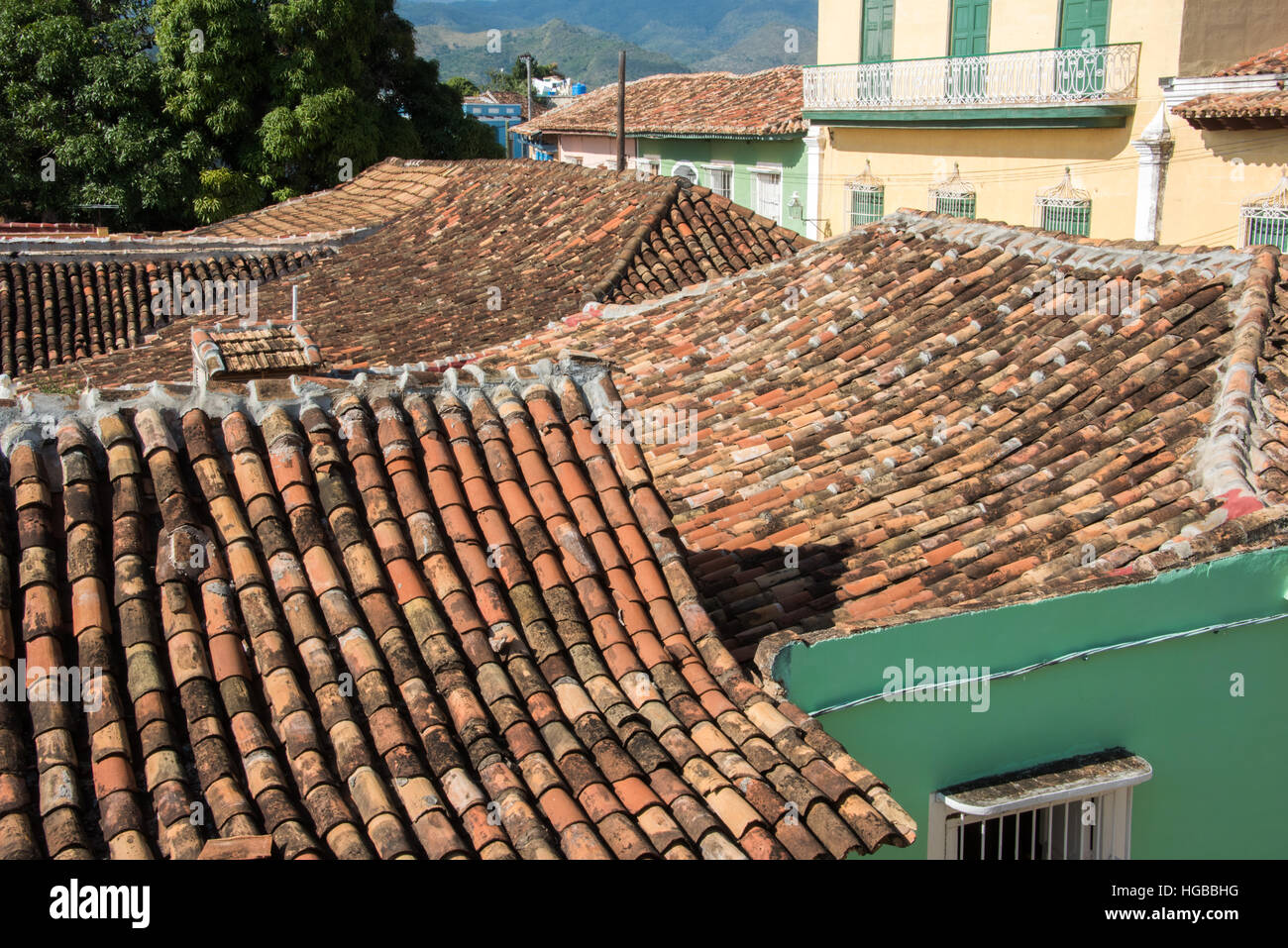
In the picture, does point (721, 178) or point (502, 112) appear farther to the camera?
point (502, 112)

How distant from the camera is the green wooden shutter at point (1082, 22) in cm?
1872

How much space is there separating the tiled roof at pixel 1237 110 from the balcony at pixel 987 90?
59.0 inches

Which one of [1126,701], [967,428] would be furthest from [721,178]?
[1126,701]

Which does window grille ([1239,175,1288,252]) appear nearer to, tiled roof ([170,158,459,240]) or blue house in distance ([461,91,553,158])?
tiled roof ([170,158,459,240])

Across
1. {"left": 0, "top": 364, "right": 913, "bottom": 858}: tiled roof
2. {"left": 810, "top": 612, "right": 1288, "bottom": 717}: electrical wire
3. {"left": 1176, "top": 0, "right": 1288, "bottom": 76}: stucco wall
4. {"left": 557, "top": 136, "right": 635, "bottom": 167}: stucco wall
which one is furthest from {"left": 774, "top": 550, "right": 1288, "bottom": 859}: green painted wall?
{"left": 557, "top": 136, "right": 635, "bottom": 167}: stucco wall

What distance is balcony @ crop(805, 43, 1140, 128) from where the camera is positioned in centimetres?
1839

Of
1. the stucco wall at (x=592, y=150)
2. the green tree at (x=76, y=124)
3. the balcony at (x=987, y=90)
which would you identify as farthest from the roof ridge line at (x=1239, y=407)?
the green tree at (x=76, y=124)

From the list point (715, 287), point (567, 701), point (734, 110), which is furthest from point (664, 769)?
point (734, 110)

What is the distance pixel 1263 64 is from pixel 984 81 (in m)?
4.74

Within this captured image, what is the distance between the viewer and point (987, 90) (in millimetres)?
20438

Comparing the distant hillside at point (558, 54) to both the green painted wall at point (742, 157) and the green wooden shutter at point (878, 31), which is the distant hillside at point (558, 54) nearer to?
the green painted wall at point (742, 157)

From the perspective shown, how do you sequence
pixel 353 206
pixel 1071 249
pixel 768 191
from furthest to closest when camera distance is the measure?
pixel 768 191, pixel 353 206, pixel 1071 249

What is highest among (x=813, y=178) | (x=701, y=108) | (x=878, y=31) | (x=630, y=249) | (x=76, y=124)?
(x=878, y=31)

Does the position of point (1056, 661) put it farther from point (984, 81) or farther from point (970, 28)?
point (970, 28)
